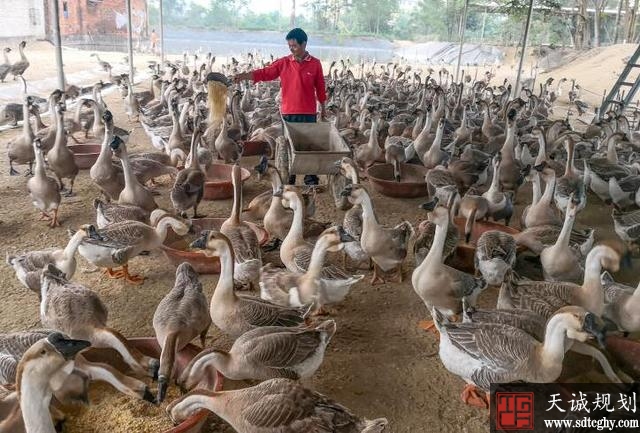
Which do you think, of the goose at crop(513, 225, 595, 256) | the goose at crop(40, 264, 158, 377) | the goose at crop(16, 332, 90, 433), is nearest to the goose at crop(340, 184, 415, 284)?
the goose at crop(513, 225, 595, 256)

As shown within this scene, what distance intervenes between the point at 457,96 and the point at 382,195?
330 inches

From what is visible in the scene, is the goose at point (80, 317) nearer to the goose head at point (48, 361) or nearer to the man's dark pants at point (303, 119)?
the goose head at point (48, 361)

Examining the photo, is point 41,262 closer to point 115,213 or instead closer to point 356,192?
point 115,213

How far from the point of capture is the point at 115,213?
6719 millimetres

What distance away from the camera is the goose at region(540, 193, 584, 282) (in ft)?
19.6

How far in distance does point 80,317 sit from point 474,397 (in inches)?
141

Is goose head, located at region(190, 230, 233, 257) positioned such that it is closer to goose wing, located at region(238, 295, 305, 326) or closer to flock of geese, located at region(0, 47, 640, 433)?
flock of geese, located at region(0, 47, 640, 433)

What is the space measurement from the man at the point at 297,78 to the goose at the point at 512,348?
18.2 ft

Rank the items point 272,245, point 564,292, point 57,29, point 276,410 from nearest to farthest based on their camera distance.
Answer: point 276,410, point 564,292, point 272,245, point 57,29

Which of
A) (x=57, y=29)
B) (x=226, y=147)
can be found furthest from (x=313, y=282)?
(x=57, y=29)

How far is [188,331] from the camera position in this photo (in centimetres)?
451

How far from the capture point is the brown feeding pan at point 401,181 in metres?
9.54

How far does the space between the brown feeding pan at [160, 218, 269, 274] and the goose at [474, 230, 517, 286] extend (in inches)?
109

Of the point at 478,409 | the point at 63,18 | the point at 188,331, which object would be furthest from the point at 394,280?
the point at 63,18
